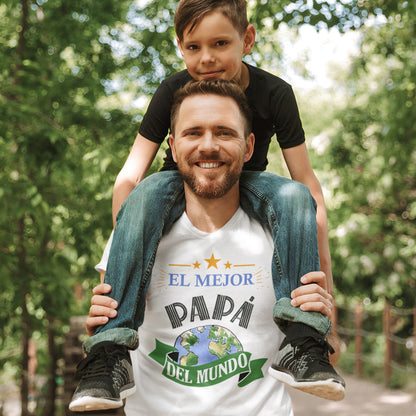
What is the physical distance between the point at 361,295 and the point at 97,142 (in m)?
6.76

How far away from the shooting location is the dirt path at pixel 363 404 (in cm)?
745

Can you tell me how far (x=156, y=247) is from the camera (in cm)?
192

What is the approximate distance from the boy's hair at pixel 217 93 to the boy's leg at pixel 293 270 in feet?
0.78

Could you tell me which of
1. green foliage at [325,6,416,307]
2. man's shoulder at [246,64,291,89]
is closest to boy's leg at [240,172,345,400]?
man's shoulder at [246,64,291,89]

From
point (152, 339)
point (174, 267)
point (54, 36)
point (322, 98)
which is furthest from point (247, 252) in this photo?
point (322, 98)

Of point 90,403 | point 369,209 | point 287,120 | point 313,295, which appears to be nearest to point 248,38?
point 287,120

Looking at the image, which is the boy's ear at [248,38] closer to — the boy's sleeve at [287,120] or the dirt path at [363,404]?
the boy's sleeve at [287,120]

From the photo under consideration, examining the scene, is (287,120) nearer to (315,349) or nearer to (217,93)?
(217,93)

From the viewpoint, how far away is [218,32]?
2.11 meters

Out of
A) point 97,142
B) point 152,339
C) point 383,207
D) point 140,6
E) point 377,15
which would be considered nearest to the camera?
point 152,339

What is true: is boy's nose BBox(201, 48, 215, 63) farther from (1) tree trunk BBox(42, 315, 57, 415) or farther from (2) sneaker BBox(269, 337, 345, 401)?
(1) tree trunk BBox(42, 315, 57, 415)

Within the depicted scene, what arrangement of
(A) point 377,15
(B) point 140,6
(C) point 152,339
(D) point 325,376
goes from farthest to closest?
(B) point 140,6 → (A) point 377,15 → (C) point 152,339 → (D) point 325,376

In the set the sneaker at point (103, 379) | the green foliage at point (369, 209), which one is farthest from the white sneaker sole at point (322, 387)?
the green foliage at point (369, 209)

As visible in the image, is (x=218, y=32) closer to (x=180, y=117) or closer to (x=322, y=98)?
(x=180, y=117)
